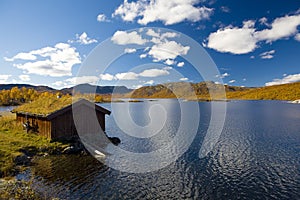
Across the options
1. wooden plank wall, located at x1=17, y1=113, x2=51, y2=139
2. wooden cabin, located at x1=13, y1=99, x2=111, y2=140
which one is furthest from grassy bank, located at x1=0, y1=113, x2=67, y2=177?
wooden cabin, located at x1=13, y1=99, x2=111, y2=140

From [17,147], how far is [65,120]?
735 centimetres

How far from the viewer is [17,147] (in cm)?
2739

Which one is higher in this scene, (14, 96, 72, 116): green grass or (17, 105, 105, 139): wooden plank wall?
(14, 96, 72, 116): green grass

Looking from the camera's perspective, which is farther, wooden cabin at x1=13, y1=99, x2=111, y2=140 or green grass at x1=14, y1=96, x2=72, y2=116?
green grass at x1=14, y1=96, x2=72, y2=116

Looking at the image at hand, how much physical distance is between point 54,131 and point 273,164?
30.6 meters

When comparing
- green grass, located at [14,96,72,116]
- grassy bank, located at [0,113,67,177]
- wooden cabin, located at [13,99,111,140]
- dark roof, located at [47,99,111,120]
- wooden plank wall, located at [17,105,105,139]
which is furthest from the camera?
green grass, located at [14,96,72,116]

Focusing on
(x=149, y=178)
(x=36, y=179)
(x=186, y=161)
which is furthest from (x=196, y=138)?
(x=36, y=179)

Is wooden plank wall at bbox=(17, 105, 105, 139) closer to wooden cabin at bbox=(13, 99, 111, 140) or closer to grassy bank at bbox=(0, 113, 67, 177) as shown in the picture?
wooden cabin at bbox=(13, 99, 111, 140)

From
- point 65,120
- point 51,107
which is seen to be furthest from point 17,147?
point 51,107

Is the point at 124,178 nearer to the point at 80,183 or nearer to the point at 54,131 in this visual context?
the point at 80,183

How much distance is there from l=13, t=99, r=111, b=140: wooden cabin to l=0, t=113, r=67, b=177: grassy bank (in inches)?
52.1

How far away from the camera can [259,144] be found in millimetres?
36812

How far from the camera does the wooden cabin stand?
102 ft

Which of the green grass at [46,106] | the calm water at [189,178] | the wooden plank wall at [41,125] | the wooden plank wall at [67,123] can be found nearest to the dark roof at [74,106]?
the wooden plank wall at [67,123]
